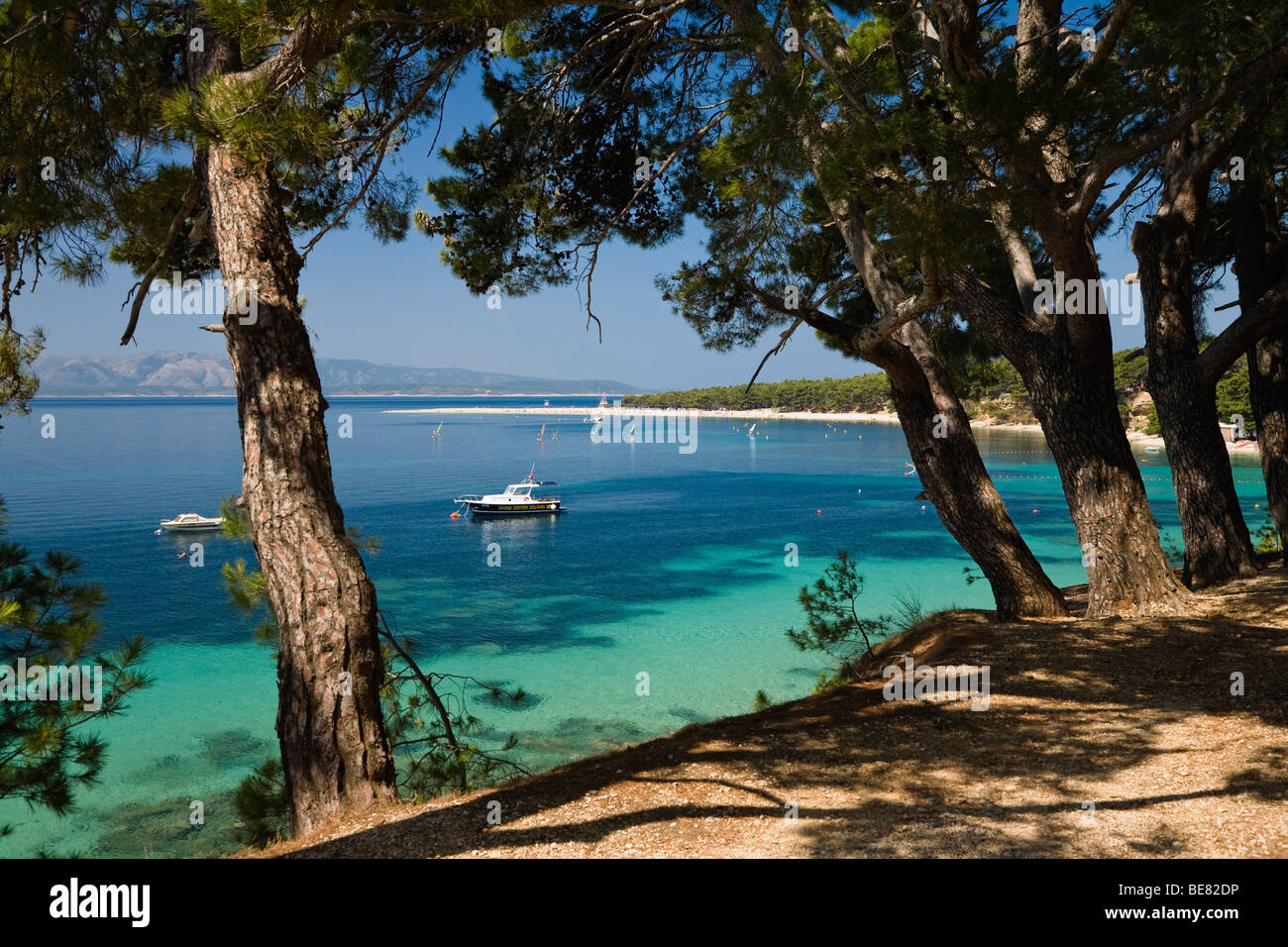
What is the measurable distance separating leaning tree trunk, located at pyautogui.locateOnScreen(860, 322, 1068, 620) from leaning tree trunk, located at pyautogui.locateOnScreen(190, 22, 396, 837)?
396 cm

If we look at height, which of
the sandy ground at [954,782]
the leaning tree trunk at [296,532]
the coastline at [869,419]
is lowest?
the sandy ground at [954,782]

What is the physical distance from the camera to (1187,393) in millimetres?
7008

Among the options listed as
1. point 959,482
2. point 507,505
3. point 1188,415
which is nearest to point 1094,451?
point 959,482

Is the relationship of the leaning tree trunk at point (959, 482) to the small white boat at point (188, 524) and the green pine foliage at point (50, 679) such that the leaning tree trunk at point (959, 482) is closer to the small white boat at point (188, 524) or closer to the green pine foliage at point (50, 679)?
the green pine foliage at point (50, 679)

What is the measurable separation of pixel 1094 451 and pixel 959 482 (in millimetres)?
940

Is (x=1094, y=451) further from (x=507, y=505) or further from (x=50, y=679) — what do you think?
(x=507, y=505)

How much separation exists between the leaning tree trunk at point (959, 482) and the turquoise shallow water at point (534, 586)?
26.2 feet

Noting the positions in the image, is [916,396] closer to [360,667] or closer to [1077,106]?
[1077,106]

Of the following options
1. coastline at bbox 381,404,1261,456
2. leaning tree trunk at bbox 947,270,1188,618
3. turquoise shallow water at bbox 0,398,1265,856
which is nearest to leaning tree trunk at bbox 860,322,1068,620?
leaning tree trunk at bbox 947,270,1188,618

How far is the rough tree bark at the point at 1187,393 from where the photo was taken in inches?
276

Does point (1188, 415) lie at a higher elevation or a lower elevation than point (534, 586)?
higher

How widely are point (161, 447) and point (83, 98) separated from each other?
7494 centimetres

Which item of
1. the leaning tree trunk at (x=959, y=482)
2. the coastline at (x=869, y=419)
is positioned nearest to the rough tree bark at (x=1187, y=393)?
the leaning tree trunk at (x=959, y=482)

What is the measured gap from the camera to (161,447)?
227 ft
